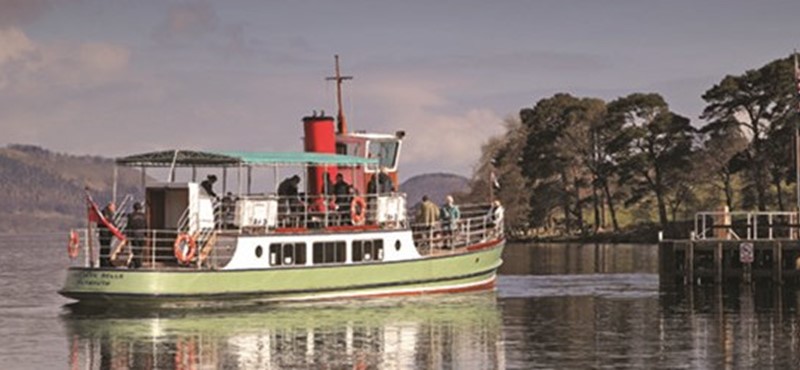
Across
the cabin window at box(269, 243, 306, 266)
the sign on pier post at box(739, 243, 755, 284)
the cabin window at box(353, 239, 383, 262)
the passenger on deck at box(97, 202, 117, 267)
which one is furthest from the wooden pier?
the passenger on deck at box(97, 202, 117, 267)

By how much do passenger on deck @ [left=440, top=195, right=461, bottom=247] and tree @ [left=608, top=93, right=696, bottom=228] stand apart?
63621 mm

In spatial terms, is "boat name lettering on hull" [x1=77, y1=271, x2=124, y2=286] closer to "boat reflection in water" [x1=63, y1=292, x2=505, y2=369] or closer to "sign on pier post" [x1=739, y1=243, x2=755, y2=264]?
"boat reflection in water" [x1=63, y1=292, x2=505, y2=369]

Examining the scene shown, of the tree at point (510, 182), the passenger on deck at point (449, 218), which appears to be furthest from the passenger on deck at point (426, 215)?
the tree at point (510, 182)

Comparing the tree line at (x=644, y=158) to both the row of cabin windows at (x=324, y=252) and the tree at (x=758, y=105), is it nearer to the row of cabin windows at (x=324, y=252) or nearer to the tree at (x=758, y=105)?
the tree at (x=758, y=105)

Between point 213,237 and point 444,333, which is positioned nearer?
point 444,333

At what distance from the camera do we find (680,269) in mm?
64125

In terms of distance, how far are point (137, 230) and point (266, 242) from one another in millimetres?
4269

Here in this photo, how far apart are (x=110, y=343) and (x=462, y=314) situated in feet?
42.0

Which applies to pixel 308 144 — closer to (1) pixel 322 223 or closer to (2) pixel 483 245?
(1) pixel 322 223

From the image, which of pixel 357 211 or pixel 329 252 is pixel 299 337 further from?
pixel 357 211

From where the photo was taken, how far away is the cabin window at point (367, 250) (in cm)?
5334

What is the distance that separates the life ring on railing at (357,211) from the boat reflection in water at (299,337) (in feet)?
9.61

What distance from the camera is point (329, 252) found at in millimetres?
52656

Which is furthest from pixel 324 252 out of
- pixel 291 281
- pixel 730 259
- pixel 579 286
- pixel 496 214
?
pixel 730 259
